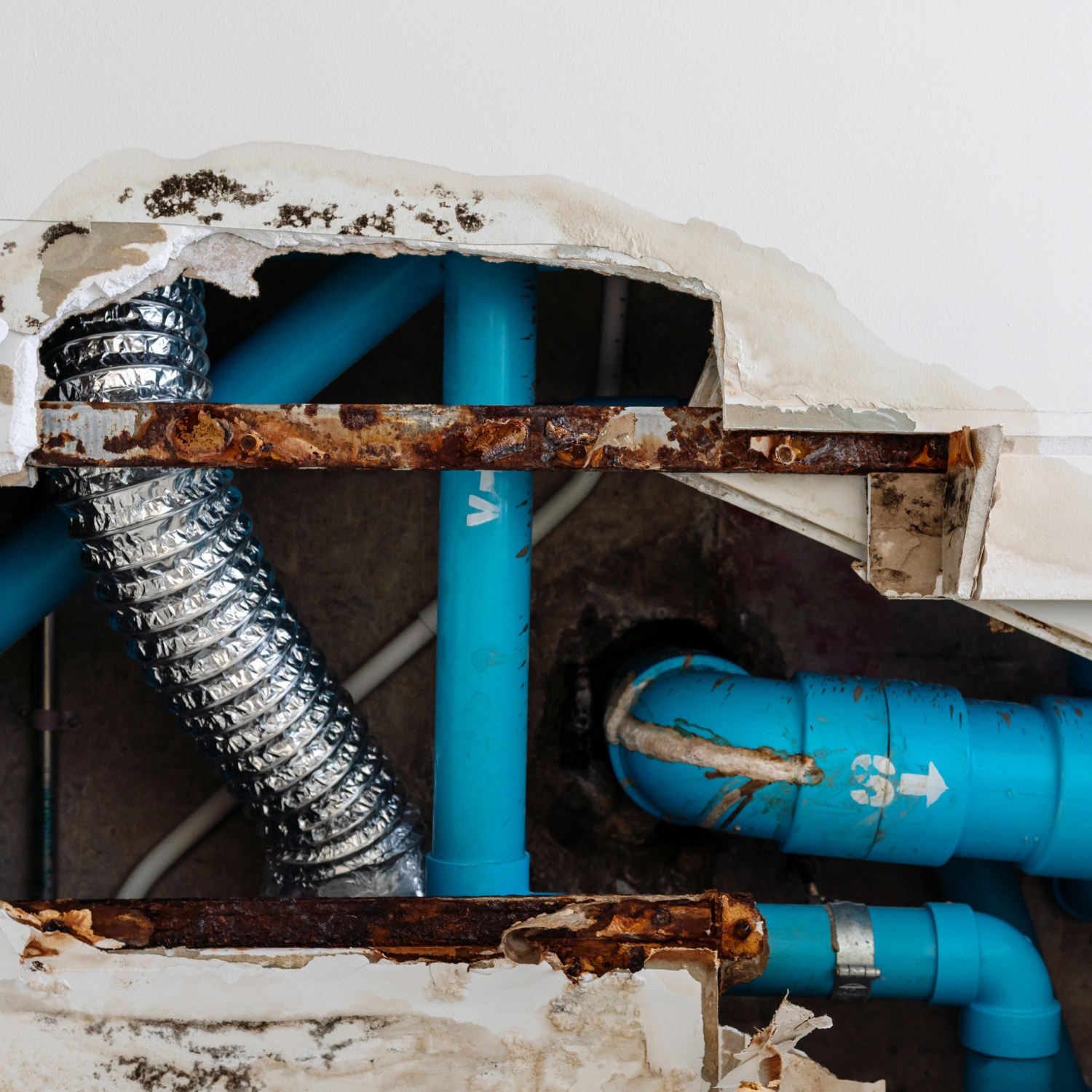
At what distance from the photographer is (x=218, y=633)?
1088mm

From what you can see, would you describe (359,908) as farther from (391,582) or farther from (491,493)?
(391,582)

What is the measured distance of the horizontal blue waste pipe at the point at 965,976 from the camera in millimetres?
1313

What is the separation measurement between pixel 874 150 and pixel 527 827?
1206mm

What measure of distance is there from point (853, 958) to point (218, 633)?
3.18 ft

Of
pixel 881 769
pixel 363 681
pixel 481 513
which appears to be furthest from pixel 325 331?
pixel 881 769

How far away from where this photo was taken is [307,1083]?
0.96m

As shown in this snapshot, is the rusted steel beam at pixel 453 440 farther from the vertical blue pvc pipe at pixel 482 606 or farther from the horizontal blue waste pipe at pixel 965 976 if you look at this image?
the horizontal blue waste pipe at pixel 965 976

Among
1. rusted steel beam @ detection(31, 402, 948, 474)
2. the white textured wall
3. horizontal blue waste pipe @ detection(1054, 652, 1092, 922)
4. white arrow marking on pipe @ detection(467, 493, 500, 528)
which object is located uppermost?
the white textured wall

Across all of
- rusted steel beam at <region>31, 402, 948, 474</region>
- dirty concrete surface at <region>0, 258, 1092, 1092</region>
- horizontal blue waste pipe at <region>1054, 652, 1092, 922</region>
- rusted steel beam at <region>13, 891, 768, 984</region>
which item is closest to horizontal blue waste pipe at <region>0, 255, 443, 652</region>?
rusted steel beam at <region>31, 402, 948, 474</region>

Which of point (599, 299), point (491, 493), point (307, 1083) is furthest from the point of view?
point (599, 299)

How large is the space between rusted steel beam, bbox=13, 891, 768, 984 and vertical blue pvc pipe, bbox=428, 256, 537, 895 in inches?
7.7

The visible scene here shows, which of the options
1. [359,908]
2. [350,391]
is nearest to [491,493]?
[359,908]

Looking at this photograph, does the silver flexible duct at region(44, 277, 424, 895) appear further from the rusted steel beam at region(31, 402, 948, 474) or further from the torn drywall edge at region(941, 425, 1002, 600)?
the torn drywall edge at region(941, 425, 1002, 600)

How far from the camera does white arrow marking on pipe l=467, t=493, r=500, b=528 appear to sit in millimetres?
1119
